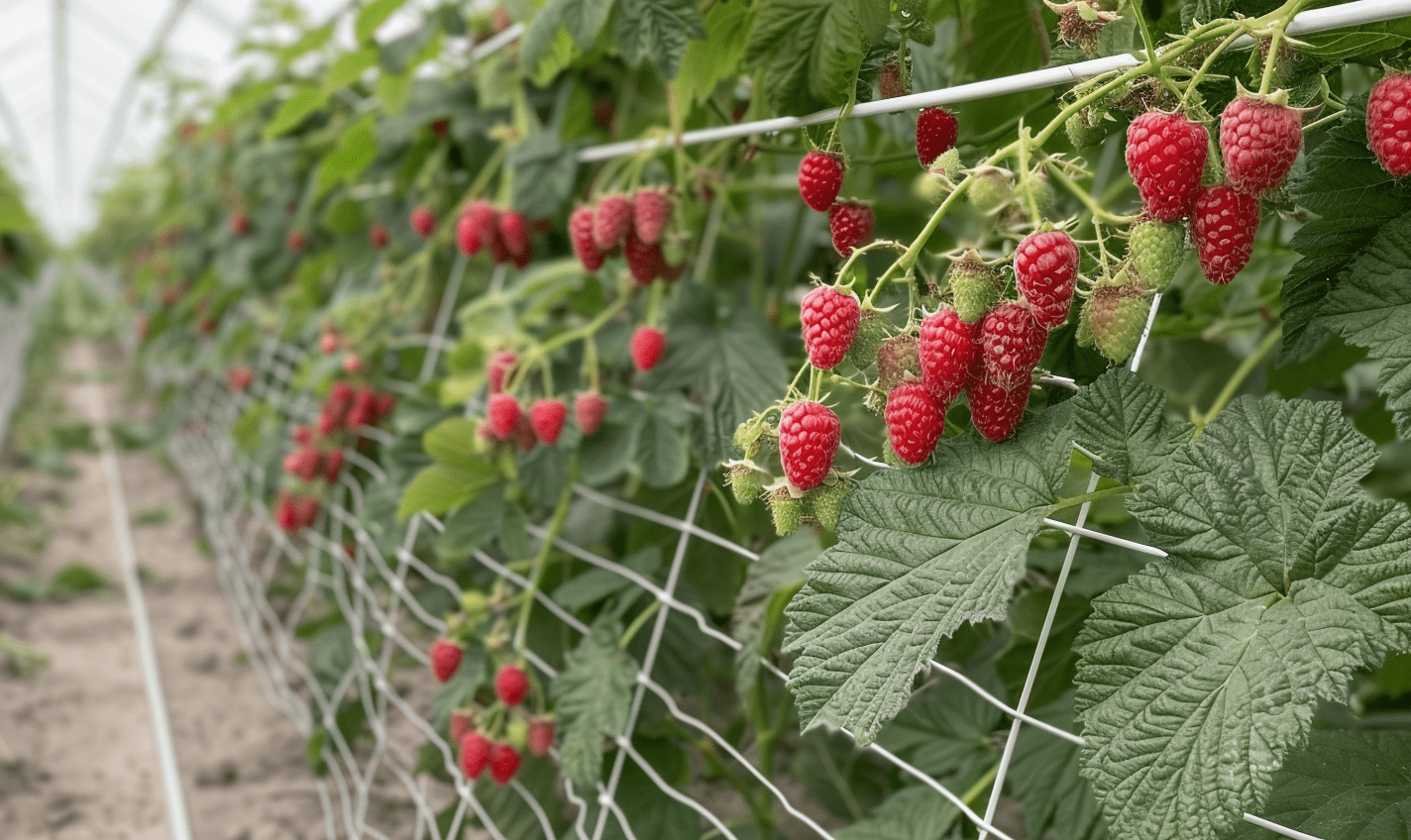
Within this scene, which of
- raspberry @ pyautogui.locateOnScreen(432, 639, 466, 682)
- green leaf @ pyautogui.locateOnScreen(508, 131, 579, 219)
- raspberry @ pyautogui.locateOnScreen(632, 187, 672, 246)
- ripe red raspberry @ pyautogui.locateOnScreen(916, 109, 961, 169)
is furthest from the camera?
green leaf @ pyautogui.locateOnScreen(508, 131, 579, 219)

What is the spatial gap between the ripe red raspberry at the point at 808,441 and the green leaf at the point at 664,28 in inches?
15.4

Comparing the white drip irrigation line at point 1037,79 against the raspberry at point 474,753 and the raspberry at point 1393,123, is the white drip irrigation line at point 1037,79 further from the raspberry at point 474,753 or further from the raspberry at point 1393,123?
the raspberry at point 474,753

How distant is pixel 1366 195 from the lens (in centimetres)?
64

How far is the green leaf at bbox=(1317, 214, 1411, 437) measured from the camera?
0.61 meters

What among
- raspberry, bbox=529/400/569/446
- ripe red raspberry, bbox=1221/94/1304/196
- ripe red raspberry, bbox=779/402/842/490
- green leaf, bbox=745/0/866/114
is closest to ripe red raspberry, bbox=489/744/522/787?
raspberry, bbox=529/400/569/446

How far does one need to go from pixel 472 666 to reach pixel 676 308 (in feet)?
1.83

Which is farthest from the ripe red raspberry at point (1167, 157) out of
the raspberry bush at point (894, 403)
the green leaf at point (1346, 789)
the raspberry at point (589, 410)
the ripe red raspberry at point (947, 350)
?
the raspberry at point (589, 410)

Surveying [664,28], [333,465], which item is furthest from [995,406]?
[333,465]

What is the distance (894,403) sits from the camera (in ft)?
2.30

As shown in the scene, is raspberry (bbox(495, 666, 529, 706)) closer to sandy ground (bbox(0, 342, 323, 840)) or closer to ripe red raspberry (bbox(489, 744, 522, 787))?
ripe red raspberry (bbox(489, 744, 522, 787))

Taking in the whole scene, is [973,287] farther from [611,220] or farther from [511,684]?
[511,684]

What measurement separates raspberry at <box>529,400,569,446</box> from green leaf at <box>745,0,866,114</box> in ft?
1.76

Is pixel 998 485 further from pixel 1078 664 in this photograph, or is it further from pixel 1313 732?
pixel 1313 732

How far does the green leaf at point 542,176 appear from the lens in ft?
4.97
